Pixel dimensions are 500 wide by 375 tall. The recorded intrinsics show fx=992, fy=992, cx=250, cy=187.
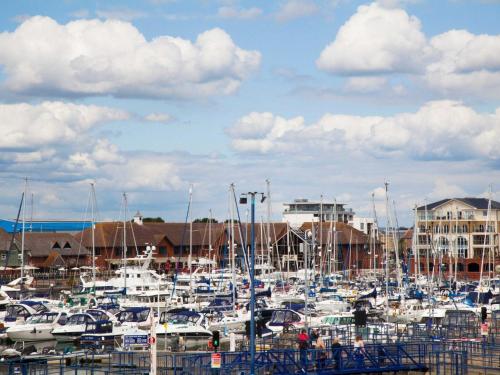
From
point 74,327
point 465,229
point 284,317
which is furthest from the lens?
point 465,229

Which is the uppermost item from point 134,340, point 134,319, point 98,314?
point 98,314

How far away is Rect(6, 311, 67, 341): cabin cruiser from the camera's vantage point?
7000 cm

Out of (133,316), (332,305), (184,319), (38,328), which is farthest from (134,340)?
(332,305)

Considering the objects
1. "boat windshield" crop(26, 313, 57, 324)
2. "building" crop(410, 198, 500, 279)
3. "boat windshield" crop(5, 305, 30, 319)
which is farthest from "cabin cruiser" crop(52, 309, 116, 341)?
"building" crop(410, 198, 500, 279)

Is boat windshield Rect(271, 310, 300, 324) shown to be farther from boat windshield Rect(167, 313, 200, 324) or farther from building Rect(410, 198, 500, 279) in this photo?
building Rect(410, 198, 500, 279)

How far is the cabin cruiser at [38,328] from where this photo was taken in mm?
70000

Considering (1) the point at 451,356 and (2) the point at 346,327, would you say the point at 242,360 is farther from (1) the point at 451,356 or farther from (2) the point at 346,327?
(2) the point at 346,327

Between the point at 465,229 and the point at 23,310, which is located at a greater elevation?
the point at 465,229

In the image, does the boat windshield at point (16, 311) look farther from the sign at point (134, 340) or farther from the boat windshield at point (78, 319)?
the sign at point (134, 340)

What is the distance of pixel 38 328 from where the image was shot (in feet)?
232

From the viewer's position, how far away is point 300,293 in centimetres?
9856

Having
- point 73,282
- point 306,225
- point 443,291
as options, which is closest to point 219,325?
point 443,291

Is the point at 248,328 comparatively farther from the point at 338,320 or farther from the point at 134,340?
the point at 338,320

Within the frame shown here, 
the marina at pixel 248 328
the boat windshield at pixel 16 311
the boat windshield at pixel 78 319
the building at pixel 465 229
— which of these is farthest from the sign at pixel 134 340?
the building at pixel 465 229
